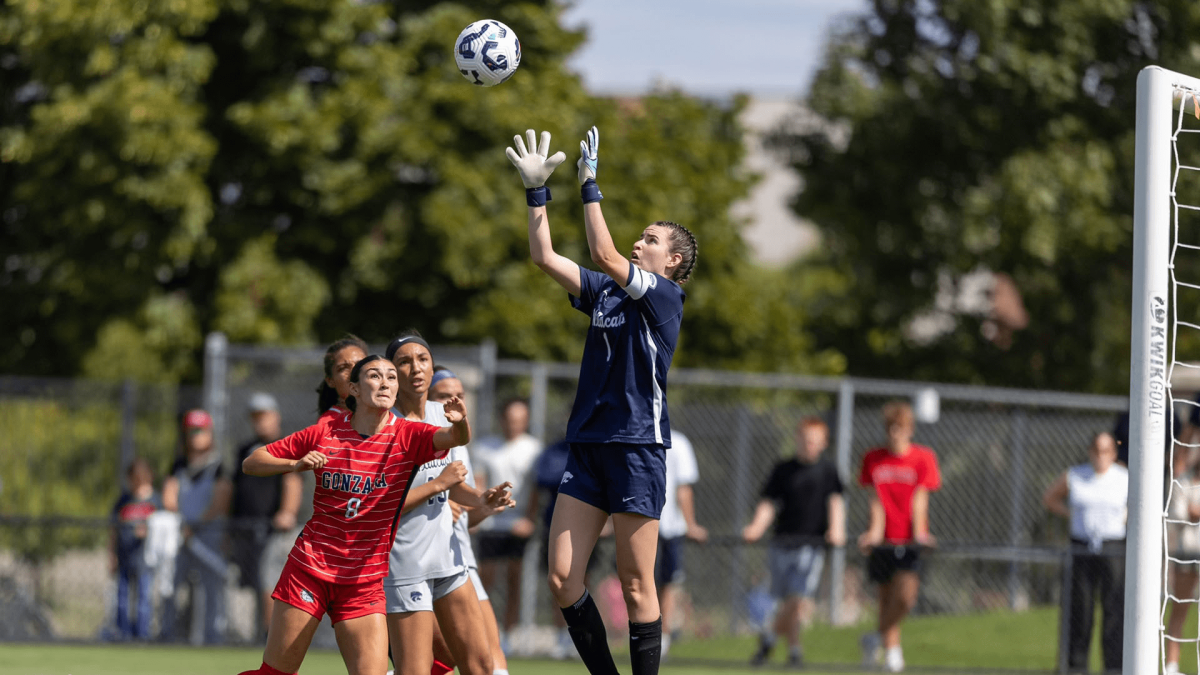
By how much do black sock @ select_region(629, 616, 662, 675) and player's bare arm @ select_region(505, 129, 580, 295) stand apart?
1.45 metres

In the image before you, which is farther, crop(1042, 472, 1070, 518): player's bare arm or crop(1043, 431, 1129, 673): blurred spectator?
crop(1042, 472, 1070, 518): player's bare arm

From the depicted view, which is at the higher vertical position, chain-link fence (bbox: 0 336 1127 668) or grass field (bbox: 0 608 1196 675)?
chain-link fence (bbox: 0 336 1127 668)

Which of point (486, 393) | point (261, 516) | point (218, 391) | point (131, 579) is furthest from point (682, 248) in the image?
point (218, 391)

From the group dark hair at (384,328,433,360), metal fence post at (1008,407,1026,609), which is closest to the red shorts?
dark hair at (384,328,433,360)

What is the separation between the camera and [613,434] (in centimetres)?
593

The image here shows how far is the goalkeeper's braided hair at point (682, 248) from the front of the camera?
6.23 m

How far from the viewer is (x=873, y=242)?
22.5m

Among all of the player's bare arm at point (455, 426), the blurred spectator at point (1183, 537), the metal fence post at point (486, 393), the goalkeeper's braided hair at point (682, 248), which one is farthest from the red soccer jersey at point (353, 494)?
the metal fence post at point (486, 393)

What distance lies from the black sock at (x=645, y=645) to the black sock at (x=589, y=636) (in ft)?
0.36

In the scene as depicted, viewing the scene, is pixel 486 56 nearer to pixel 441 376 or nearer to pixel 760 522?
pixel 441 376

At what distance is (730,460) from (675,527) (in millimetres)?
2472

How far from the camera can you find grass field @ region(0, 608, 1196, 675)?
9.72 m

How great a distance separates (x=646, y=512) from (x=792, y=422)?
315 inches

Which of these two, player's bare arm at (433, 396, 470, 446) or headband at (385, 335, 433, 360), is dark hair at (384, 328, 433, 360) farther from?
player's bare arm at (433, 396, 470, 446)
